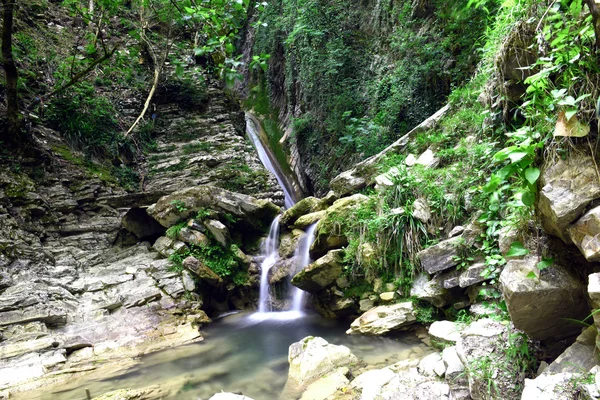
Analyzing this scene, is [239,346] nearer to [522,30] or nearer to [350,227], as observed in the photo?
[350,227]

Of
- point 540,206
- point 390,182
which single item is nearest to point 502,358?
point 540,206

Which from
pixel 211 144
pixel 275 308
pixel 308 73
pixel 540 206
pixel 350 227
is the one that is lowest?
pixel 275 308

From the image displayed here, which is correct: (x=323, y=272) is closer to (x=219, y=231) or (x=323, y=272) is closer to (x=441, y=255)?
(x=441, y=255)

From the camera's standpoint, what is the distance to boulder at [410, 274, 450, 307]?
4.96m

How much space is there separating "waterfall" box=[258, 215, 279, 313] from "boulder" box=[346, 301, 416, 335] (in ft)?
9.70

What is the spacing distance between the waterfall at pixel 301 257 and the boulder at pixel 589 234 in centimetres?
538

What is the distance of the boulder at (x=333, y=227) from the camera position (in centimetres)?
677

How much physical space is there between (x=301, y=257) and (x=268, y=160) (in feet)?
29.5

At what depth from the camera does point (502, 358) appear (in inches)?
112

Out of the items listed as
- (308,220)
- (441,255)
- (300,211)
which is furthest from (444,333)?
(300,211)

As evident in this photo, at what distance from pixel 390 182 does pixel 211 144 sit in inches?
361

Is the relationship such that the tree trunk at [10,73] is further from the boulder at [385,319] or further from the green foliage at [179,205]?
the boulder at [385,319]

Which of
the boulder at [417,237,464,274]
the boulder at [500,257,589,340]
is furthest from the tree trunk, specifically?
the boulder at [500,257,589,340]

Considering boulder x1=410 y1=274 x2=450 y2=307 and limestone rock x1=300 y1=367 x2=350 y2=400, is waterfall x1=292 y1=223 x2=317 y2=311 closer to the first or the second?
boulder x1=410 y1=274 x2=450 y2=307
